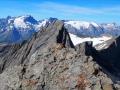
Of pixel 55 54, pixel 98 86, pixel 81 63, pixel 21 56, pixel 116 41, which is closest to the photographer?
pixel 98 86

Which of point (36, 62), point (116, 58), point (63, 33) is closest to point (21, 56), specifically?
point (63, 33)

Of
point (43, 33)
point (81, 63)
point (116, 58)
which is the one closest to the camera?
point (81, 63)

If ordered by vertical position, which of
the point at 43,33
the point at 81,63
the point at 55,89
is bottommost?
the point at 43,33

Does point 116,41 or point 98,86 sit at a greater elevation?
point 98,86

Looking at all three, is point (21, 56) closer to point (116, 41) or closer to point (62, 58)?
point (116, 41)

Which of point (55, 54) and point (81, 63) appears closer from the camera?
point (81, 63)

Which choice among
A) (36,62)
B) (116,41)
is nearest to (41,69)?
(36,62)

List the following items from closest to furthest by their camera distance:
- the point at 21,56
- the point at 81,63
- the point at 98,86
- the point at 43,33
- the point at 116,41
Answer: the point at 98,86 < the point at 81,63 < the point at 21,56 < the point at 43,33 < the point at 116,41

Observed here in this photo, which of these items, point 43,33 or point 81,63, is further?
point 43,33

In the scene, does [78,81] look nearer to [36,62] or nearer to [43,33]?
[36,62]
